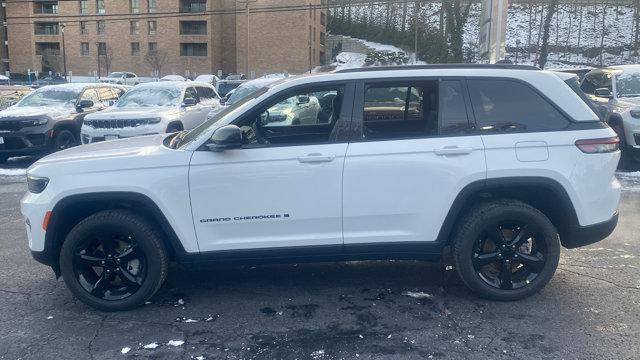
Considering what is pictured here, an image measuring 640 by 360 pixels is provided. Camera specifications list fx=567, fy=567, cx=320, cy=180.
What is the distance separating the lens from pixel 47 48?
2552 inches

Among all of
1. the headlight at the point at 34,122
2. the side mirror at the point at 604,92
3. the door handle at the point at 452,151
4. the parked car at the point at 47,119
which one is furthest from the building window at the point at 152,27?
the door handle at the point at 452,151

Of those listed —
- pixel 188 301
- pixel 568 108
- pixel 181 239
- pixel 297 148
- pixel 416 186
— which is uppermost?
pixel 568 108

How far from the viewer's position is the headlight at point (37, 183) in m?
4.34

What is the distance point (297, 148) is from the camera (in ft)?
14.2

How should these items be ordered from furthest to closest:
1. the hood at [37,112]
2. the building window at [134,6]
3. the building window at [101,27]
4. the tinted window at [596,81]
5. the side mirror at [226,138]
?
the building window at [101,27], the building window at [134,6], the tinted window at [596,81], the hood at [37,112], the side mirror at [226,138]

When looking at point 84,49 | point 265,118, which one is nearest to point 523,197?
point 265,118

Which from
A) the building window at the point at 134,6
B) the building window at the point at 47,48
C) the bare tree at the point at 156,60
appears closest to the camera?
the bare tree at the point at 156,60

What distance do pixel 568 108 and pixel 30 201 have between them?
13.9 ft

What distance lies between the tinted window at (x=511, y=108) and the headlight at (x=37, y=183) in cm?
336

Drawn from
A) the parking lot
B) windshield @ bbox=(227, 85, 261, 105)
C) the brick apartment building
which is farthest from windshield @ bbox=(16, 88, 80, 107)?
the brick apartment building

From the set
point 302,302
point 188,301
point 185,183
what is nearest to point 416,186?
point 302,302

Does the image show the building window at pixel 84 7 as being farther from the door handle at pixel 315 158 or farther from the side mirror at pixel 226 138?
the door handle at pixel 315 158

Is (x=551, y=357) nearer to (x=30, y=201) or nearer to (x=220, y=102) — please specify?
(x=30, y=201)

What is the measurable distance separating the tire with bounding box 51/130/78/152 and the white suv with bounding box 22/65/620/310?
28.2 feet
